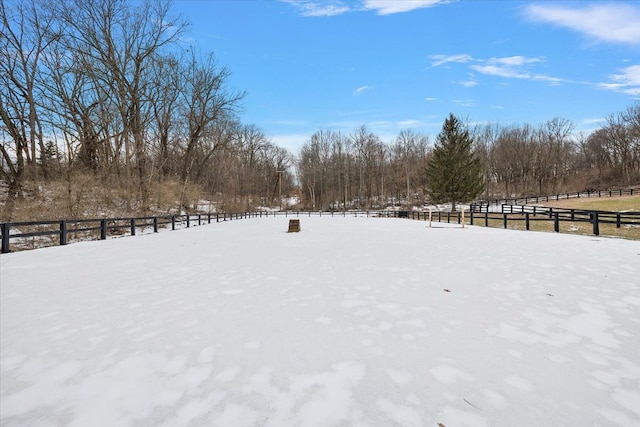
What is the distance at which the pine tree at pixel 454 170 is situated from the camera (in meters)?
44.2

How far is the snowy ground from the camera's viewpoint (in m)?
2.23

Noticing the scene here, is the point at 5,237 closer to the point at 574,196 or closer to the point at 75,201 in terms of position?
the point at 75,201

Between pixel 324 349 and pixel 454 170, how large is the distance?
151ft

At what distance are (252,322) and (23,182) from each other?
20.5 meters

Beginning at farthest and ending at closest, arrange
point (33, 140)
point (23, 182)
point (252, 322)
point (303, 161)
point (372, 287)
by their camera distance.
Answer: point (303, 161) < point (33, 140) < point (23, 182) < point (372, 287) < point (252, 322)

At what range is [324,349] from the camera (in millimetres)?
3131

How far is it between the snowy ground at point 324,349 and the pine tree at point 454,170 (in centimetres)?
4065

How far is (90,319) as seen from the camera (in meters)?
4.02

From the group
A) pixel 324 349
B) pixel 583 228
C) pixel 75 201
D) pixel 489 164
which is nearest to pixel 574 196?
pixel 489 164

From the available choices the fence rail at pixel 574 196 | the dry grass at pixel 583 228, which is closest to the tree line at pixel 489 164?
the fence rail at pixel 574 196

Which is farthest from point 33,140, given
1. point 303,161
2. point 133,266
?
point 303,161

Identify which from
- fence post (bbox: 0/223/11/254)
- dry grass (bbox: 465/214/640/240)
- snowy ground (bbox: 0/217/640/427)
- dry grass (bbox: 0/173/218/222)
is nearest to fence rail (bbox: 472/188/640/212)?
dry grass (bbox: 465/214/640/240)

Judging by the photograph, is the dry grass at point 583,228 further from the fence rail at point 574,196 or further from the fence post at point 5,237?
the fence rail at point 574,196

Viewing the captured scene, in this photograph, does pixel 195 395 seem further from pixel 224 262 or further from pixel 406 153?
pixel 406 153
